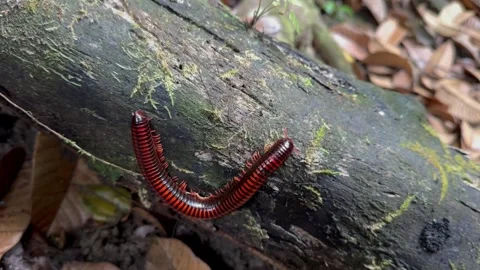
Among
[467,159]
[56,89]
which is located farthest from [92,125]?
[467,159]

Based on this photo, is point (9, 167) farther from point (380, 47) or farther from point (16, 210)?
point (380, 47)

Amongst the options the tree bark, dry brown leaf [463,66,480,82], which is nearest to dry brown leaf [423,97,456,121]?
dry brown leaf [463,66,480,82]

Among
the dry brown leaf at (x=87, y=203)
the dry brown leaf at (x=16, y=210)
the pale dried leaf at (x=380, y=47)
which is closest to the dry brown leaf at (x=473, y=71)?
the pale dried leaf at (x=380, y=47)

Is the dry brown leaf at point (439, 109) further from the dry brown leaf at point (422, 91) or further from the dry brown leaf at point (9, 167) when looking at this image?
the dry brown leaf at point (9, 167)

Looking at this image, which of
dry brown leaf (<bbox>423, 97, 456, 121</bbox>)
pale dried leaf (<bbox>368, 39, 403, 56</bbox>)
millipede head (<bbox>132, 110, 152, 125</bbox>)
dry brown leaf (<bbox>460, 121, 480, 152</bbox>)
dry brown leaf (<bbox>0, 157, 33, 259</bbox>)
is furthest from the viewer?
pale dried leaf (<bbox>368, 39, 403, 56</bbox>)

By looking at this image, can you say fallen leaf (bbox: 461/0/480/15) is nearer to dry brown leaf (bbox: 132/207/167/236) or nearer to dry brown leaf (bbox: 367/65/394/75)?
dry brown leaf (bbox: 367/65/394/75)

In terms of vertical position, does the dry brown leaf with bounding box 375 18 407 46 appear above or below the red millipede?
above

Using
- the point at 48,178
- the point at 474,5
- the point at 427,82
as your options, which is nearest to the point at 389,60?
the point at 427,82
